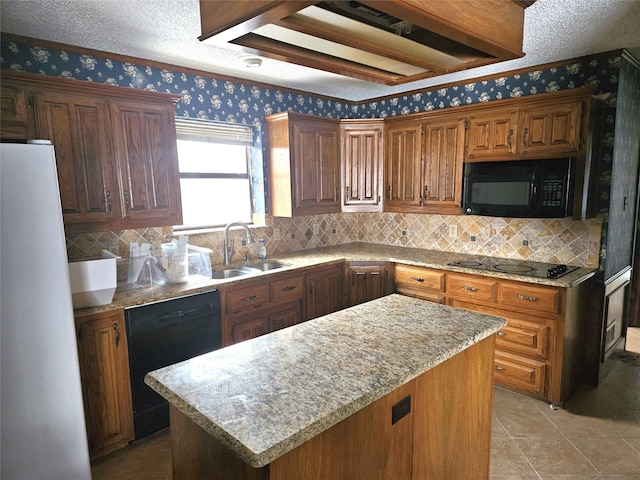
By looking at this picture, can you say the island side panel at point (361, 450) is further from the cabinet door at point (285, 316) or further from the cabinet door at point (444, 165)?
the cabinet door at point (444, 165)

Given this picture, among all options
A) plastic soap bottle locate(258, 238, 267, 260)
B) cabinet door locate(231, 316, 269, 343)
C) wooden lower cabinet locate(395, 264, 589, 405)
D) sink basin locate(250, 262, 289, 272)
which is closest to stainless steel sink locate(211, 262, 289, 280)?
sink basin locate(250, 262, 289, 272)

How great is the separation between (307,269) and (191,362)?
2.01 metres

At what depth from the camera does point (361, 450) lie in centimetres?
127

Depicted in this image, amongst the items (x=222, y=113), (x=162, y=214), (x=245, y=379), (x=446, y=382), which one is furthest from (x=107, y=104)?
(x=446, y=382)

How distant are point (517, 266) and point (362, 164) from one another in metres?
1.70

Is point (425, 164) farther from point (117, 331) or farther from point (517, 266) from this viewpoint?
point (117, 331)

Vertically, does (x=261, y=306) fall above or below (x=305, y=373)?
below

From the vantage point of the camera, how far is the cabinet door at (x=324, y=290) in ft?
11.4

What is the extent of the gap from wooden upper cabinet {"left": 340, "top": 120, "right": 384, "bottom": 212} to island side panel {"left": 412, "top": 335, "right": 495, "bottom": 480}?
2415 mm

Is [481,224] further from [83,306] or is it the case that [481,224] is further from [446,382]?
[83,306]

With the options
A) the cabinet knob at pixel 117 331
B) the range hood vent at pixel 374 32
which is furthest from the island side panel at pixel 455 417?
the cabinet knob at pixel 117 331

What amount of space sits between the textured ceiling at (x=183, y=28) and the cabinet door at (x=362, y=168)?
0.91m

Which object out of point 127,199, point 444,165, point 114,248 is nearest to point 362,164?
point 444,165

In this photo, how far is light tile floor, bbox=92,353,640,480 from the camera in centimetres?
225
